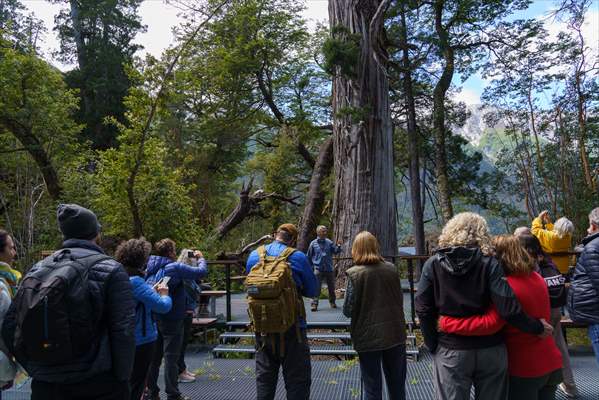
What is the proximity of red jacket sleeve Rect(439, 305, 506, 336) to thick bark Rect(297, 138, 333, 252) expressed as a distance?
44.9ft

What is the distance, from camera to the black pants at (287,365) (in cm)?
350

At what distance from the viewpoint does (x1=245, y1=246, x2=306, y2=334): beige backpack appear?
135 inches

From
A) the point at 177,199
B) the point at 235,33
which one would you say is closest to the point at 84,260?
the point at 177,199

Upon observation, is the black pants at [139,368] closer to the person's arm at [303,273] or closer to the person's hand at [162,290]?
the person's hand at [162,290]

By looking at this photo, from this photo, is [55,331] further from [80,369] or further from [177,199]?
[177,199]

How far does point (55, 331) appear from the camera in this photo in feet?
7.25

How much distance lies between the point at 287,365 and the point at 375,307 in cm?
80

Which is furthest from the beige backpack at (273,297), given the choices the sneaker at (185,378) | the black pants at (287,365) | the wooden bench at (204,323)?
the wooden bench at (204,323)

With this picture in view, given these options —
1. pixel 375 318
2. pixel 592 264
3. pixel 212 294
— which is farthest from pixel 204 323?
pixel 592 264

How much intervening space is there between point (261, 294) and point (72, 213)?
55.7 inches

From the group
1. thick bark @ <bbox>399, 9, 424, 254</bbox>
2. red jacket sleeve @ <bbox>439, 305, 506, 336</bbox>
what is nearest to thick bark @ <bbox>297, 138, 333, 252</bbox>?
thick bark @ <bbox>399, 9, 424, 254</bbox>

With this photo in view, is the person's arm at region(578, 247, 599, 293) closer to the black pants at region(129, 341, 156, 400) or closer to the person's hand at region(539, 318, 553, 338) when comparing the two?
the person's hand at region(539, 318, 553, 338)

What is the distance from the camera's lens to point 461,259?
8.96ft

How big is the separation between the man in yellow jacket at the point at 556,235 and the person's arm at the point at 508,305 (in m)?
2.84
